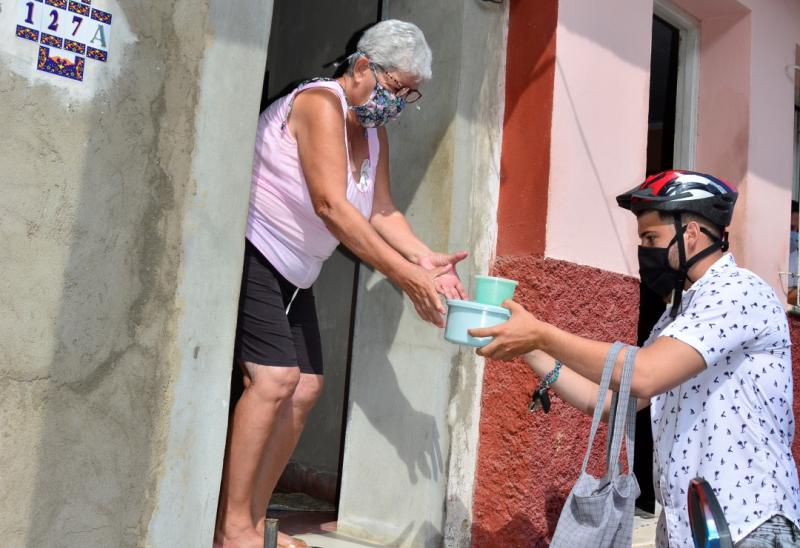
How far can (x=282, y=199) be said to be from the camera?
297 cm

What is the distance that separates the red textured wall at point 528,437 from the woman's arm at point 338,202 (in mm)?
905

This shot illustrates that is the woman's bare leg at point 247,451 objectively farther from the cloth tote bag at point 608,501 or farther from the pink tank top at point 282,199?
the cloth tote bag at point 608,501

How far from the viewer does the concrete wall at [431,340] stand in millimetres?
3605

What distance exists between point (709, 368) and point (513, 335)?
551mm

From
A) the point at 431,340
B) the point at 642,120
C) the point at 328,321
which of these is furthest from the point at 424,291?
the point at 328,321

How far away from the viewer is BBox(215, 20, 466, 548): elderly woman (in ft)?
9.16

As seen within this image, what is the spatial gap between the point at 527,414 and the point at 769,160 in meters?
2.86

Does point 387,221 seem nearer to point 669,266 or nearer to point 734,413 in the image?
point 669,266

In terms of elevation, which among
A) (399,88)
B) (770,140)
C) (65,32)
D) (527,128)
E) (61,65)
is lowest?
(61,65)

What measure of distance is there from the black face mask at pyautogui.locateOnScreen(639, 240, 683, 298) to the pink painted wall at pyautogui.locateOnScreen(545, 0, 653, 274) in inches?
43.2

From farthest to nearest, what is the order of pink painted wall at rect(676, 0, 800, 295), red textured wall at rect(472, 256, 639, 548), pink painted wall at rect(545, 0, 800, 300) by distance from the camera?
1. pink painted wall at rect(676, 0, 800, 295)
2. pink painted wall at rect(545, 0, 800, 300)
3. red textured wall at rect(472, 256, 639, 548)

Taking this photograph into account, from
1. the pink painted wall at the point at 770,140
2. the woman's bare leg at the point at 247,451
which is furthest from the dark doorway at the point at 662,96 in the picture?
the woman's bare leg at the point at 247,451

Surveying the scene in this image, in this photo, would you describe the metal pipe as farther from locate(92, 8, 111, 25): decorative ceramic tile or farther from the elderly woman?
locate(92, 8, 111, 25): decorative ceramic tile

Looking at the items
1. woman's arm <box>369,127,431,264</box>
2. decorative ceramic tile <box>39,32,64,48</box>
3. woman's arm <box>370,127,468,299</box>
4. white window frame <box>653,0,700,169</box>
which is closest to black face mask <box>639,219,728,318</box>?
woman's arm <box>370,127,468,299</box>
